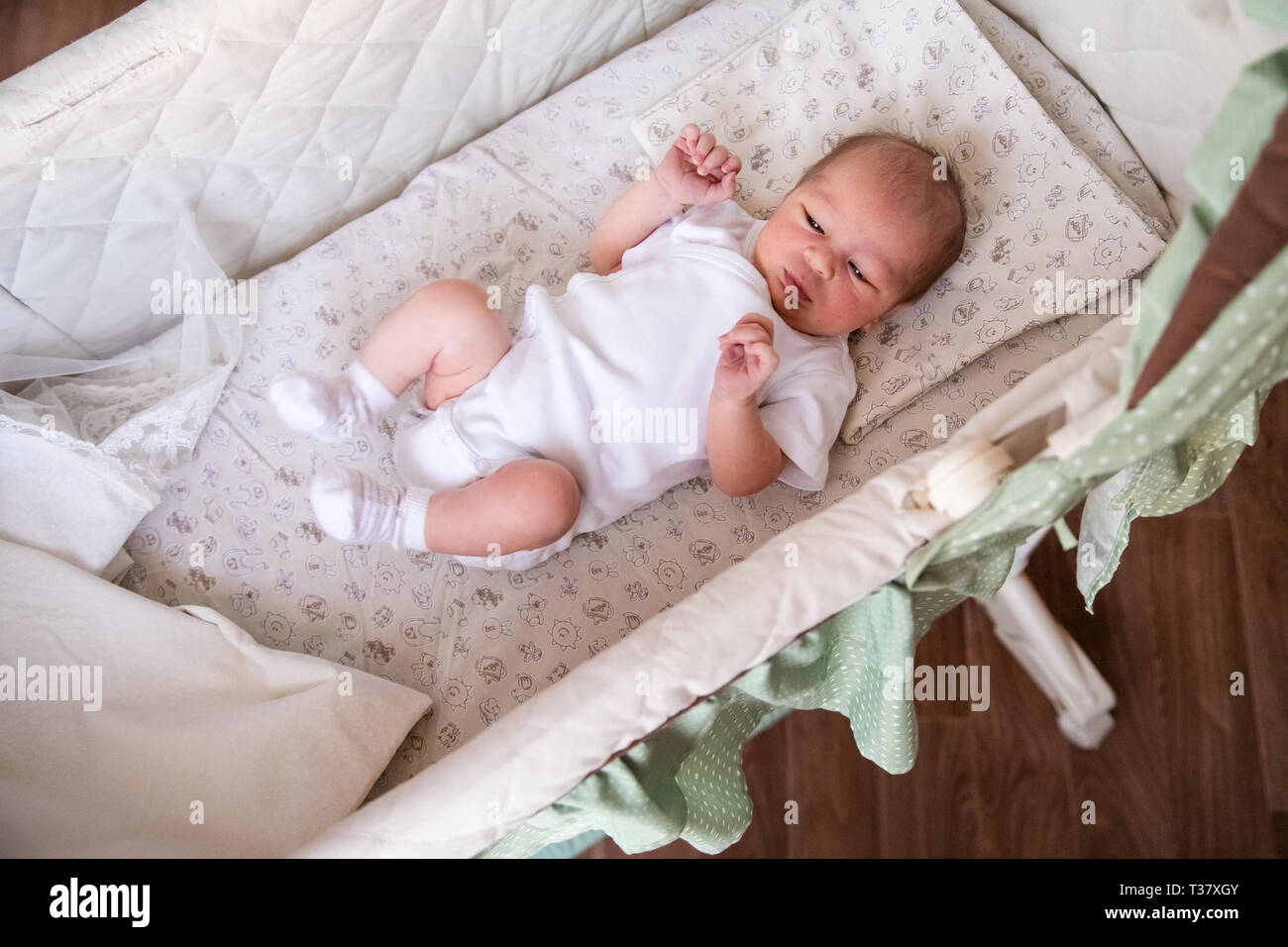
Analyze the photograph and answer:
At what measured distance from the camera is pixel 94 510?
106 cm

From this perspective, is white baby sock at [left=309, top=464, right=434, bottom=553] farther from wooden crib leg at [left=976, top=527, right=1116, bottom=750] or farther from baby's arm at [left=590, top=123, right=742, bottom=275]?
wooden crib leg at [left=976, top=527, right=1116, bottom=750]

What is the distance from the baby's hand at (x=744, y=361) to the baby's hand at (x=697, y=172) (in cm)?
25

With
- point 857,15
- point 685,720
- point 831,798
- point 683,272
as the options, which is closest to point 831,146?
point 857,15

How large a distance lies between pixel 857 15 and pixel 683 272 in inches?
19.6

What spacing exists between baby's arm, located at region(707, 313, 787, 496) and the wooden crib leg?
0.53 metres

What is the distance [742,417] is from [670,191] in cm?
35

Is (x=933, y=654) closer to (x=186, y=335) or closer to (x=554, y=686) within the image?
(x=554, y=686)

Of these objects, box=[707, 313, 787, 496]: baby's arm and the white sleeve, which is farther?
the white sleeve

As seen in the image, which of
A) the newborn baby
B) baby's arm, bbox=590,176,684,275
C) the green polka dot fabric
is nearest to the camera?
the green polka dot fabric

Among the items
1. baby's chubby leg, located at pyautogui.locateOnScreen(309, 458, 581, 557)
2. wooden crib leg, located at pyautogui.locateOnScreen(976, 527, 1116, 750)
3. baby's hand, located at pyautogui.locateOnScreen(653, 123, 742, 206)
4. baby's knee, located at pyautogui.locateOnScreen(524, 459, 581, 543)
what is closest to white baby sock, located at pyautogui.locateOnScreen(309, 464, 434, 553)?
baby's chubby leg, located at pyautogui.locateOnScreen(309, 458, 581, 557)

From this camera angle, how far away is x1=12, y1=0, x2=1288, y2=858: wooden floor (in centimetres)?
139

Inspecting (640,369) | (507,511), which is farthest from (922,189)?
(507,511)

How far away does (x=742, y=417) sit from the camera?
40.0 inches

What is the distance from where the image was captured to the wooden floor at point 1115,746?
4.57 ft
